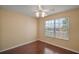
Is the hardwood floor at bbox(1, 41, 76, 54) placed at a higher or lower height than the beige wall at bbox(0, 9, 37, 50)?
lower

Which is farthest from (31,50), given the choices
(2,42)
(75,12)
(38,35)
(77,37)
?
(75,12)

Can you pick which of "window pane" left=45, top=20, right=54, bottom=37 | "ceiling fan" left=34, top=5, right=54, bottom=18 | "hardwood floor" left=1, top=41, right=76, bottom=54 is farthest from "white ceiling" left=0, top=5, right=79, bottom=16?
"hardwood floor" left=1, top=41, right=76, bottom=54

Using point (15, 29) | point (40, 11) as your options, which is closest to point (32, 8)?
point (40, 11)

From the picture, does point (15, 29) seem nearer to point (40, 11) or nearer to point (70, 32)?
point (40, 11)

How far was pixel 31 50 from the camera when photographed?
4.13ft

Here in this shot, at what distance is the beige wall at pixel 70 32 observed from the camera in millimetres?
1223

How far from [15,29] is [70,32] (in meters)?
0.87

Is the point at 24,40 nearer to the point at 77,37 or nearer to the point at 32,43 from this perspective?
the point at 32,43

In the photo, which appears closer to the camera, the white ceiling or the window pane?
the white ceiling

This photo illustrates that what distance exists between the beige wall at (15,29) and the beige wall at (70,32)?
0.11 m

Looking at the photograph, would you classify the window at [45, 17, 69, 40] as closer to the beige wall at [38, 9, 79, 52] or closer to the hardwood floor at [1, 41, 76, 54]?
the beige wall at [38, 9, 79, 52]

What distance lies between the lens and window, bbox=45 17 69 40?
1.24 meters

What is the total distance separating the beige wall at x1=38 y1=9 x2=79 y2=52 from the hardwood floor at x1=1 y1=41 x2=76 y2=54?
0.08 metres

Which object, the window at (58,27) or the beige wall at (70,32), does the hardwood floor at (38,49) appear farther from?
the window at (58,27)
